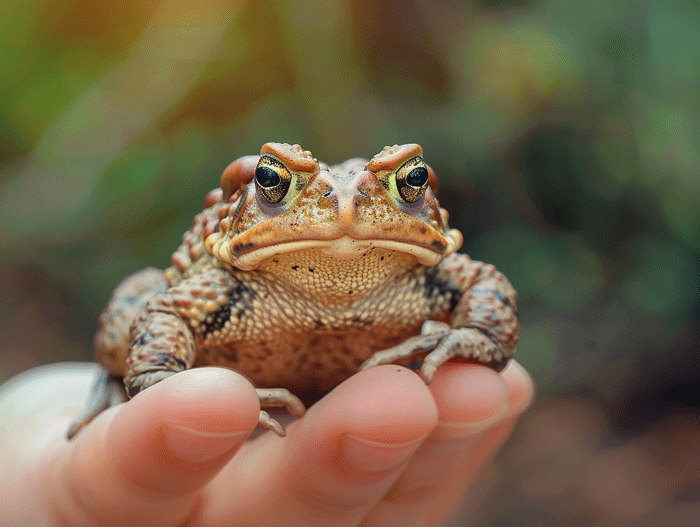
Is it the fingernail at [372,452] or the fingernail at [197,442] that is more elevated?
the fingernail at [197,442]

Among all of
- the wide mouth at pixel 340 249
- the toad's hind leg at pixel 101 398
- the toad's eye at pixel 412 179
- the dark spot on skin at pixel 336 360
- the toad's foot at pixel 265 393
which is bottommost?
the toad's hind leg at pixel 101 398

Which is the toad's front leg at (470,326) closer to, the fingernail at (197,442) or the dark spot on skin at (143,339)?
the fingernail at (197,442)

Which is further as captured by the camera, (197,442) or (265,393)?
(265,393)

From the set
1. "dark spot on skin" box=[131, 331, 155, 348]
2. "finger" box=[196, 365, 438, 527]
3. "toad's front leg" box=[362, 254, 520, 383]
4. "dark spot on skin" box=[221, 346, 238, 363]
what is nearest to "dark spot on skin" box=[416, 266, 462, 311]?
"toad's front leg" box=[362, 254, 520, 383]

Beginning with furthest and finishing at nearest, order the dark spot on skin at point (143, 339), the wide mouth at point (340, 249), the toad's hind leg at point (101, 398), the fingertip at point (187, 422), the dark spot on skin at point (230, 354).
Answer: the toad's hind leg at point (101, 398), the dark spot on skin at point (230, 354), the dark spot on skin at point (143, 339), the wide mouth at point (340, 249), the fingertip at point (187, 422)

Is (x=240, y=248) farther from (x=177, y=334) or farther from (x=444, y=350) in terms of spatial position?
(x=444, y=350)

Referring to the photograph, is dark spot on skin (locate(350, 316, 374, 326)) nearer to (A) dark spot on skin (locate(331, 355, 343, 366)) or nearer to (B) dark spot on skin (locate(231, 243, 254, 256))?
(A) dark spot on skin (locate(331, 355, 343, 366))

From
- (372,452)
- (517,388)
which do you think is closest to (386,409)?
(372,452)

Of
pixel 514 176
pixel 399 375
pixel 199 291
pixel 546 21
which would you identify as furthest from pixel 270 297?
pixel 546 21

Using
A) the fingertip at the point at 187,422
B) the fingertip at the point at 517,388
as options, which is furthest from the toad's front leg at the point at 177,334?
the fingertip at the point at 517,388
